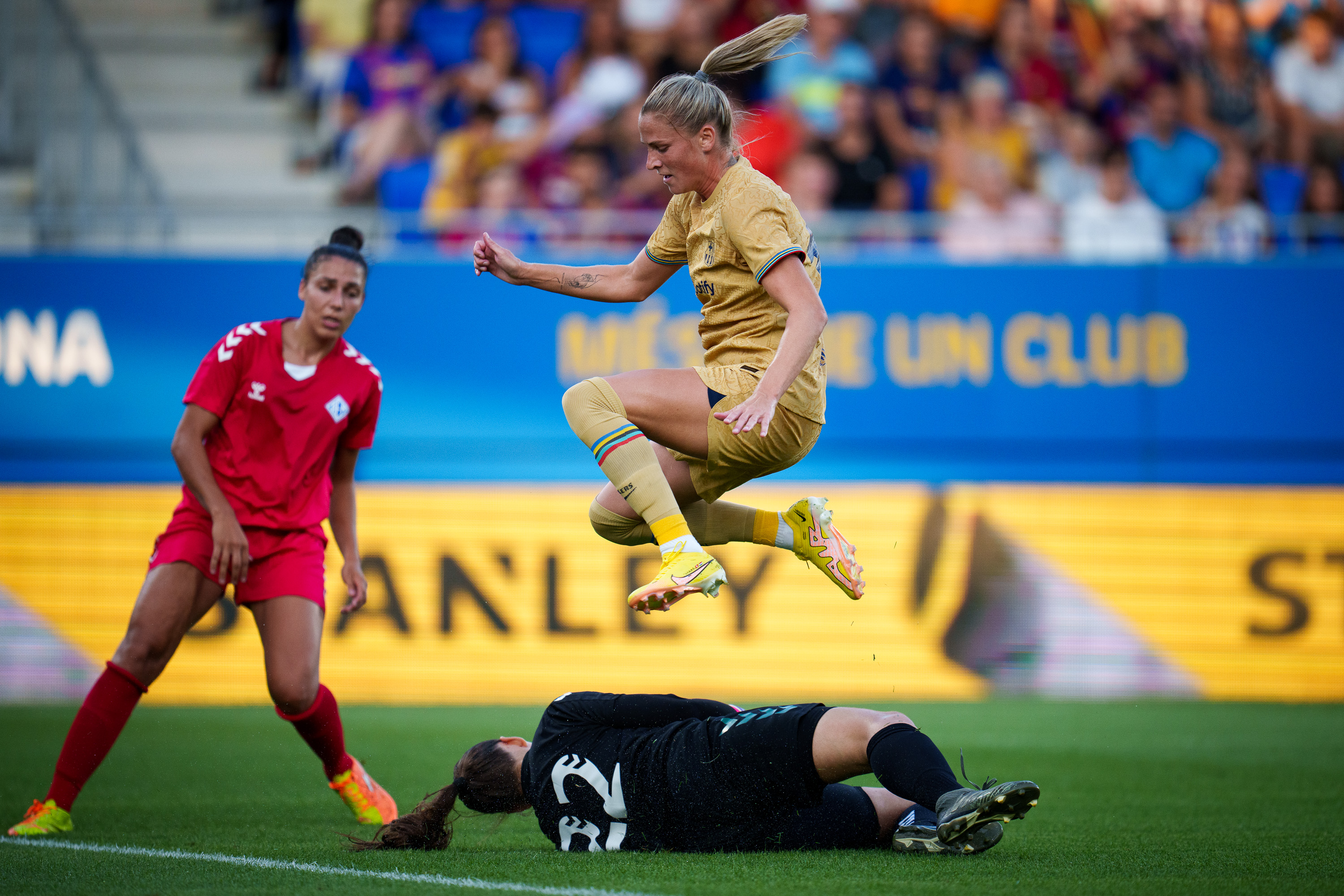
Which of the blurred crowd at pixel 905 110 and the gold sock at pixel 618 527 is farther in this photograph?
the blurred crowd at pixel 905 110

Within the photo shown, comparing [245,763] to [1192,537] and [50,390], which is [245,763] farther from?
[1192,537]

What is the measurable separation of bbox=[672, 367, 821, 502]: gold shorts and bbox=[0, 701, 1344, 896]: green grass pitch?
125 centimetres

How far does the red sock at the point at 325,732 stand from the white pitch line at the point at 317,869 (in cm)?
83

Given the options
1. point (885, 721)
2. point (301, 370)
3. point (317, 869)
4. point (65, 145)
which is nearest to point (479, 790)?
point (317, 869)

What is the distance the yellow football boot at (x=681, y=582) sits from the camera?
431 cm

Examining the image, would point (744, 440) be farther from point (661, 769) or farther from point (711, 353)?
point (661, 769)

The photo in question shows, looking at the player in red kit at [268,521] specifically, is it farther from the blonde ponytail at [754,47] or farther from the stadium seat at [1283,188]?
the stadium seat at [1283,188]

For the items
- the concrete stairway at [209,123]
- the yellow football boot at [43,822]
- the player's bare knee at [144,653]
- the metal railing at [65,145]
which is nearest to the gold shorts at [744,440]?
the player's bare knee at [144,653]

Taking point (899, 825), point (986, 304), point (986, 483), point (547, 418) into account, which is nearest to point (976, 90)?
point (986, 304)

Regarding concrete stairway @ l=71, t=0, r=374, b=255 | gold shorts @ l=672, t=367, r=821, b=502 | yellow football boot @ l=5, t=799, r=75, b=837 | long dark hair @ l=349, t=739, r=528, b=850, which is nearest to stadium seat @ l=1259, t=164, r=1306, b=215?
concrete stairway @ l=71, t=0, r=374, b=255

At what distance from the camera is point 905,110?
1192 centimetres

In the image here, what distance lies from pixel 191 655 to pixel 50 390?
104 inches

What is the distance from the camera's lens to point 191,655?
940cm

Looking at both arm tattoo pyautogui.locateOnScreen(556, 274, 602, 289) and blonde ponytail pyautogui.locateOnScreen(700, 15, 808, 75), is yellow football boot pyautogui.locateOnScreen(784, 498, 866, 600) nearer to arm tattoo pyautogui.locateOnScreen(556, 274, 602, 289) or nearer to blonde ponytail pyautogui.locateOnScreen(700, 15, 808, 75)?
arm tattoo pyautogui.locateOnScreen(556, 274, 602, 289)
